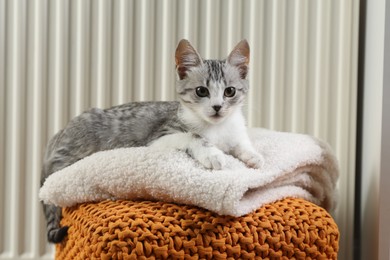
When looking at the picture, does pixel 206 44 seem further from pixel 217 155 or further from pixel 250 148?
pixel 217 155

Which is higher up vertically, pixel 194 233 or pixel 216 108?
pixel 216 108

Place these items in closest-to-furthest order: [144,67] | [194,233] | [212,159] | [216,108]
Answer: [194,233] → [212,159] → [216,108] → [144,67]

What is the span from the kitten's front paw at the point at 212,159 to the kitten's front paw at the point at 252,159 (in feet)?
0.28

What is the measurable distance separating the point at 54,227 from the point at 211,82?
46cm

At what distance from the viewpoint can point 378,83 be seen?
1.20 metres

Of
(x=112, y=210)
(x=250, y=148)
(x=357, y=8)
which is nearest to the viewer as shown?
(x=112, y=210)

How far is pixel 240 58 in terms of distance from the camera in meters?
1.16

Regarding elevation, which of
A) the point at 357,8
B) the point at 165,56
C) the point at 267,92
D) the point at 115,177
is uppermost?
the point at 357,8

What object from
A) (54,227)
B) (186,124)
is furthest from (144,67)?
(54,227)

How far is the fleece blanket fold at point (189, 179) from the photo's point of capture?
2.89 feet

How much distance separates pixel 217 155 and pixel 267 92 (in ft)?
2.01

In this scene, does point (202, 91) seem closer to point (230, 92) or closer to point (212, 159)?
point (230, 92)

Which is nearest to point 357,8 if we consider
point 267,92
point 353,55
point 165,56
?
point 353,55

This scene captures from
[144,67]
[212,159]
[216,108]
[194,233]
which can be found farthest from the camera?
[144,67]
